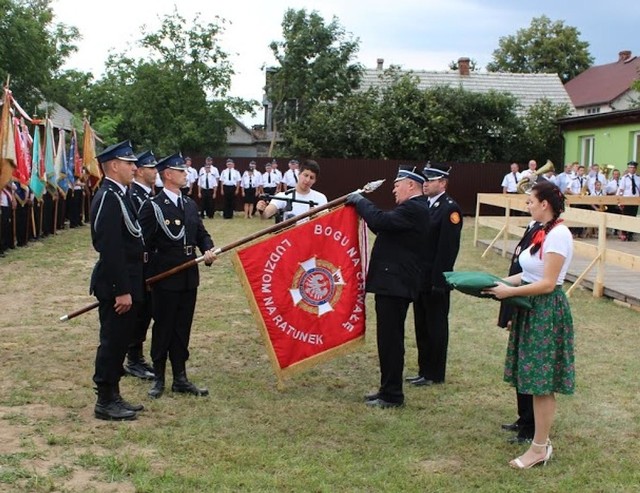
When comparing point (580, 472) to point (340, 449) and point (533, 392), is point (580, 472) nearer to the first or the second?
point (533, 392)

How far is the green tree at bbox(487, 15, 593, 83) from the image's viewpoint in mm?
60750

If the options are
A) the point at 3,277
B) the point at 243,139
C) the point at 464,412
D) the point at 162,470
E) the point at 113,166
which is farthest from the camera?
the point at 243,139

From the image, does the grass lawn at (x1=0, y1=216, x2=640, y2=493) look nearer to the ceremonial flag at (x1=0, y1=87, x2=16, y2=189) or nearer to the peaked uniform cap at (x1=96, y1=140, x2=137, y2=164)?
the peaked uniform cap at (x1=96, y1=140, x2=137, y2=164)

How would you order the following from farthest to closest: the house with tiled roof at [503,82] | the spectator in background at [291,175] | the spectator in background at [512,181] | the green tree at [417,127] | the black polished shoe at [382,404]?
the house with tiled roof at [503,82]
the green tree at [417,127]
the spectator in background at [512,181]
the spectator in background at [291,175]
the black polished shoe at [382,404]

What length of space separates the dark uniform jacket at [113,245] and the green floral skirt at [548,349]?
2.58 meters

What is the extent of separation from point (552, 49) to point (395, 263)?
59.1 m

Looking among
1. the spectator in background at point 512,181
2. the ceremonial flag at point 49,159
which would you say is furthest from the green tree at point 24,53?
the spectator in background at point 512,181

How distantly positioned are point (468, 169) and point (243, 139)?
2825 centimetres

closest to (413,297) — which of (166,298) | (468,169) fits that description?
(166,298)

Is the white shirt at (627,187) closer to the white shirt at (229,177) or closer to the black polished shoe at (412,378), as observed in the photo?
the white shirt at (229,177)

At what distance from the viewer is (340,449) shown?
5102 mm

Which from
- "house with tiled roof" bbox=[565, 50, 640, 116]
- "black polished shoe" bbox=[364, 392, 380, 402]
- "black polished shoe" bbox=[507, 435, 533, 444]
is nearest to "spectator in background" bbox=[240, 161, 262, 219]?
"black polished shoe" bbox=[364, 392, 380, 402]

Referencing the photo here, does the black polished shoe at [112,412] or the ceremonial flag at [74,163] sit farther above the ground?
the ceremonial flag at [74,163]

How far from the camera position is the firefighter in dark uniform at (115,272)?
17.7 feet
